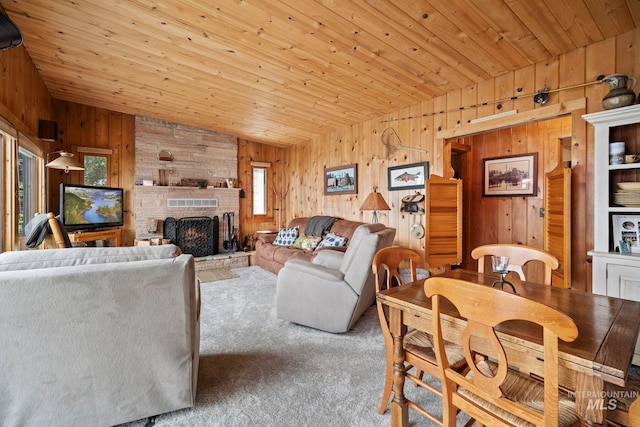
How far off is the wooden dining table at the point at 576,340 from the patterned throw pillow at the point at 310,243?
313cm

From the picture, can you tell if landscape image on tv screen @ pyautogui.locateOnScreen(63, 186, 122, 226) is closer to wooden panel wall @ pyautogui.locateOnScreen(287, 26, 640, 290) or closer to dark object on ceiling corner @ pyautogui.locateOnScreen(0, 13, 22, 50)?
dark object on ceiling corner @ pyautogui.locateOnScreen(0, 13, 22, 50)

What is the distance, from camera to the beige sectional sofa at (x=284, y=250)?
175 inches

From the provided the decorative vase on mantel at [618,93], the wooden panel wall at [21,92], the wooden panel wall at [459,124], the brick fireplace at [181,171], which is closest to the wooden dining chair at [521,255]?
the wooden panel wall at [459,124]

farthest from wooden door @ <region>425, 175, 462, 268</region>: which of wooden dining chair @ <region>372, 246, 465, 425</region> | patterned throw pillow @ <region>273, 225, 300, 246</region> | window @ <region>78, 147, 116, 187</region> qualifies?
window @ <region>78, 147, 116, 187</region>

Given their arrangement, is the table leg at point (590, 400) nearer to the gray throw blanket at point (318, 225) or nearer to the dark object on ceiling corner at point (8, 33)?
the dark object on ceiling corner at point (8, 33)

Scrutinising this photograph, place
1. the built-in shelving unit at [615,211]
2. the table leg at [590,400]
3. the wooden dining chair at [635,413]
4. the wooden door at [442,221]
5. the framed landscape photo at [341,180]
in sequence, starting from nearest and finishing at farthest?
the wooden dining chair at [635,413], the table leg at [590,400], the built-in shelving unit at [615,211], the wooden door at [442,221], the framed landscape photo at [341,180]

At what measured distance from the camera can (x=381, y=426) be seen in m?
1.54

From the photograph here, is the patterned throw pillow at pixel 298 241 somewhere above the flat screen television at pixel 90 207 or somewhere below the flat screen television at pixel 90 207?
below

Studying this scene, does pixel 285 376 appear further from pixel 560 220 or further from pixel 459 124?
pixel 459 124

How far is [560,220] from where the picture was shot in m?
2.52

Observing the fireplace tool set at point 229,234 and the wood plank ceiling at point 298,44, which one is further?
the fireplace tool set at point 229,234

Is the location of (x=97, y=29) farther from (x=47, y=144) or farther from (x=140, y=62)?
(x=47, y=144)

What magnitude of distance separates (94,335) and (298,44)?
2.64 m

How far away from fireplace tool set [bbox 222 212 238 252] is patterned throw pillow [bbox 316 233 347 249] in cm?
217
